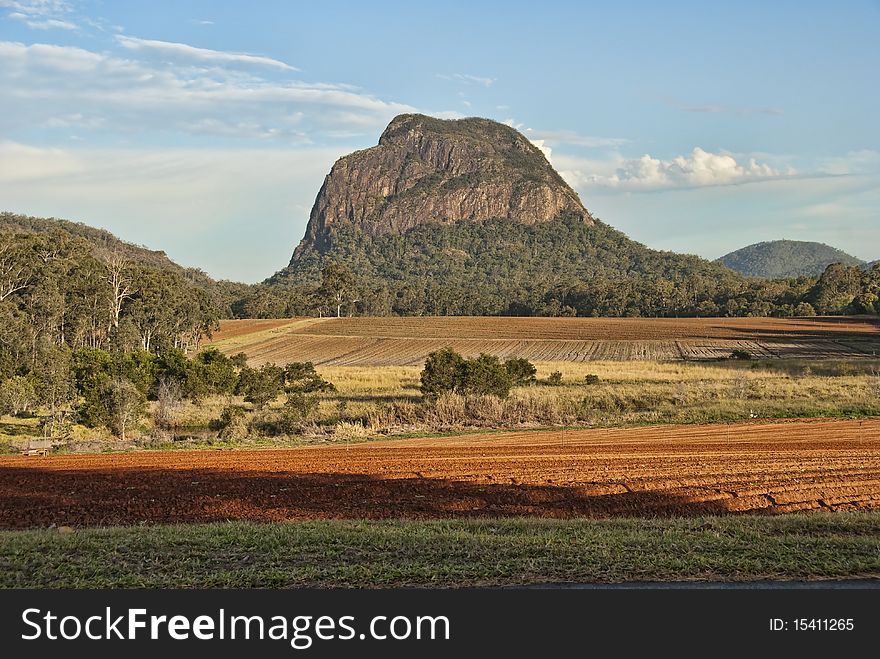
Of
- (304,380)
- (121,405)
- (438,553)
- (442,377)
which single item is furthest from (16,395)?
(438,553)

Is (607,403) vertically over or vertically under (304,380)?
under

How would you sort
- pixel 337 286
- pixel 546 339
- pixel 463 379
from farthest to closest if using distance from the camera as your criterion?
1. pixel 337 286
2. pixel 546 339
3. pixel 463 379

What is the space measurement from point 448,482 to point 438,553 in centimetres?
852

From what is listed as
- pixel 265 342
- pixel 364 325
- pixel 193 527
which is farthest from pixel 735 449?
pixel 364 325

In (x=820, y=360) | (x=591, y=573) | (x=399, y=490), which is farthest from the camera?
(x=820, y=360)

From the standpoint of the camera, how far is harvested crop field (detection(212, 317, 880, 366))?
238 ft

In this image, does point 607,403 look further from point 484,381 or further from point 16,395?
point 16,395

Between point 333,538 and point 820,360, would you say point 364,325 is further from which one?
point 333,538

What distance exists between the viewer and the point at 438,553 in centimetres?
906

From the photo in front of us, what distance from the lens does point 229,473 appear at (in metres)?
19.8

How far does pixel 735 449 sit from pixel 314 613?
803 inches

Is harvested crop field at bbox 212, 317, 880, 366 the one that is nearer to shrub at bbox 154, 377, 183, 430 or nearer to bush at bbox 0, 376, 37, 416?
shrub at bbox 154, 377, 183, 430

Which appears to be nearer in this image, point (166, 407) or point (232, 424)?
point (232, 424)

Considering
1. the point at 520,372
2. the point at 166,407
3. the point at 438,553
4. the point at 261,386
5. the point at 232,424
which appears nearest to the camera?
the point at 438,553
